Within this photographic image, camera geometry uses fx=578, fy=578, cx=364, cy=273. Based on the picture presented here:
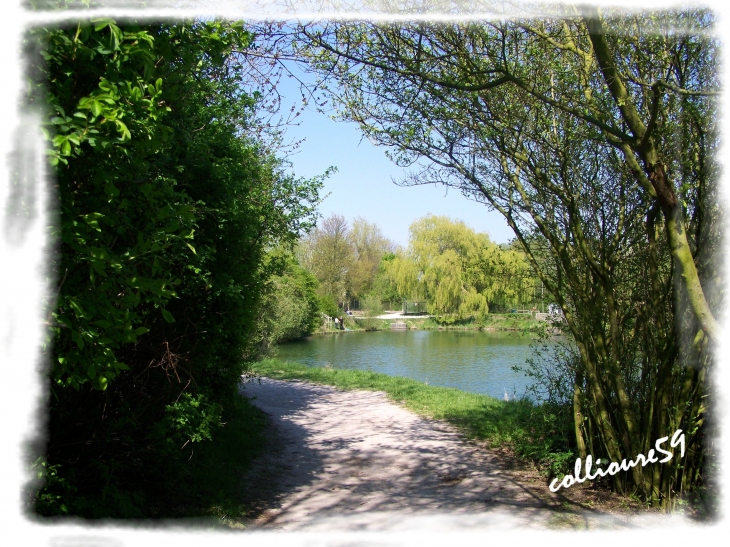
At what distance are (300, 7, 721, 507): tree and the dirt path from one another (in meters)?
0.83

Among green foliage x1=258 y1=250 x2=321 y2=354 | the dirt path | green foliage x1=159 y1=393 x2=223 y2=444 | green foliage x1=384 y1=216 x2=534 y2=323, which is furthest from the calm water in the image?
green foliage x1=159 y1=393 x2=223 y2=444

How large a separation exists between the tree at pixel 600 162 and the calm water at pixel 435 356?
172 inches

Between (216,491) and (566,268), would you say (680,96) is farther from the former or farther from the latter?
(216,491)

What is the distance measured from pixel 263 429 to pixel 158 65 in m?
5.82

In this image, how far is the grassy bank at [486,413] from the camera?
593 centimetres

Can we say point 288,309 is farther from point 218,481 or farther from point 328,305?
point 218,481

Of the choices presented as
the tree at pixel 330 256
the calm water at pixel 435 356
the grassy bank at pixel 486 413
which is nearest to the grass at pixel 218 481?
the grassy bank at pixel 486 413

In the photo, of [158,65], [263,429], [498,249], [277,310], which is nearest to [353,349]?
[277,310]

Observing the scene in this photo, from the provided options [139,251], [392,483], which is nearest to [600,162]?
[392,483]

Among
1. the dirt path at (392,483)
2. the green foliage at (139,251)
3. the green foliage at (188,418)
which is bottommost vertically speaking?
the dirt path at (392,483)

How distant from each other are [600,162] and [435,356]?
1622 centimetres

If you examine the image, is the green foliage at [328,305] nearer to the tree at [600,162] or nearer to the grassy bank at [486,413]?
the grassy bank at [486,413]

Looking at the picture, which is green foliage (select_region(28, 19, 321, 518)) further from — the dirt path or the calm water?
the calm water

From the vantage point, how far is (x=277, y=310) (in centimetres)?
1770
